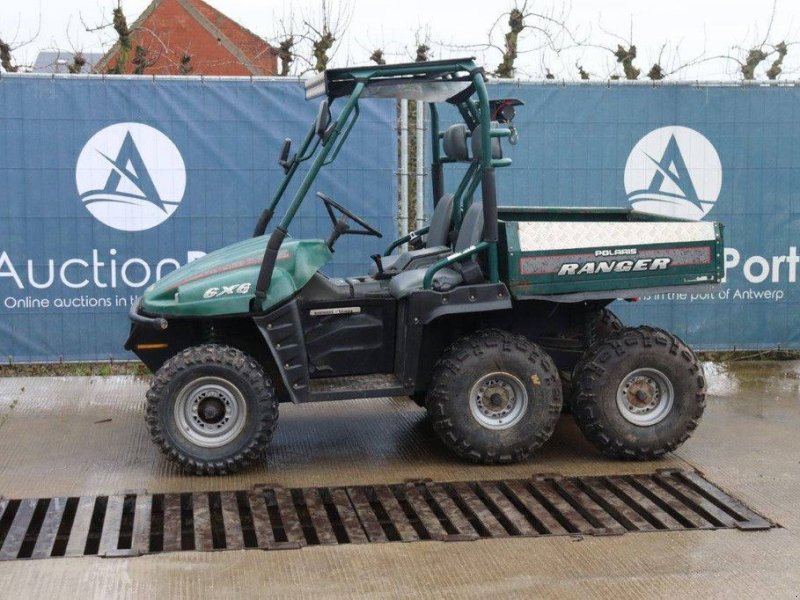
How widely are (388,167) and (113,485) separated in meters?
4.08

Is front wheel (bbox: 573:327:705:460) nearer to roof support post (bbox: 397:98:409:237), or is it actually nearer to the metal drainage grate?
the metal drainage grate

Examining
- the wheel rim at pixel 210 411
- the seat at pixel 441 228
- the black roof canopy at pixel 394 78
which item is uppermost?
the black roof canopy at pixel 394 78

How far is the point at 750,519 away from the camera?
535cm

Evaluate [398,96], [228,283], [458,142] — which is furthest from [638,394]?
[228,283]

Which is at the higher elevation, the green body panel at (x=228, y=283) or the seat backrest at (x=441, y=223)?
the seat backrest at (x=441, y=223)

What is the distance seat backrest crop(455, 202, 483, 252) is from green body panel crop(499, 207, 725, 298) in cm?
16

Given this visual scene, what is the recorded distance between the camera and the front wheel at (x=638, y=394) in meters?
6.34

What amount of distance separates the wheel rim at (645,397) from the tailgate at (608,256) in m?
0.55

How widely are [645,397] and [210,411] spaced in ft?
8.68

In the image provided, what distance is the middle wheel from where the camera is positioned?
6.18 meters

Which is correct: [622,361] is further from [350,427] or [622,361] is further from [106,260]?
[106,260]

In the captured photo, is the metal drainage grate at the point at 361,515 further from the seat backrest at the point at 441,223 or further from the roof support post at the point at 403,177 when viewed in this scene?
the roof support post at the point at 403,177

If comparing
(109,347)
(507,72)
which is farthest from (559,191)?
(109,347)

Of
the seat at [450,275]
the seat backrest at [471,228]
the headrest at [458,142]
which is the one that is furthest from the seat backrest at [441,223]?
the seat at [450,275]
